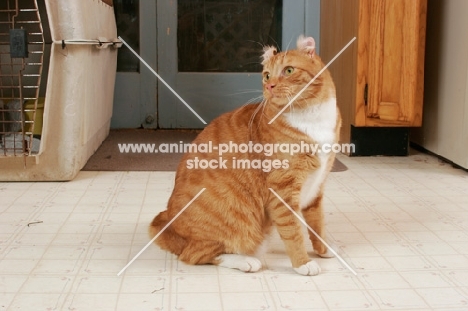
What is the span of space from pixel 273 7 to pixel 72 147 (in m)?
1.44

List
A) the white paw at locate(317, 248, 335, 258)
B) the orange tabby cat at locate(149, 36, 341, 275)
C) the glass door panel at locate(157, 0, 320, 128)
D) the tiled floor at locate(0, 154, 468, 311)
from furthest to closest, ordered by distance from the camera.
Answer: the glass door panel at locate(157, 0, 320, 128)
the white paw at locate(317, 248, 335, 258)
the orange tabby cat at locate(149, 36, 341, 275)
the tiled floor at locate(0, 154, 468, 311)

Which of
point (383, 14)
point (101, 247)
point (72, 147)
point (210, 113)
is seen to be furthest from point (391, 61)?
point (101, 247)

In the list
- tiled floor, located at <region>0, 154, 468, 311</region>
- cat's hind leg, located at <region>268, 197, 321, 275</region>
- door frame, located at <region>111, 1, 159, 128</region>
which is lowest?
tiled floor, located at <region>0, 154, 468, 311</region>

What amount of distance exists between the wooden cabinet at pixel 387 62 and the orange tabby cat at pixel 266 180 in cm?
113

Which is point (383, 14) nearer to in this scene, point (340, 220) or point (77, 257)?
point (340, 220)

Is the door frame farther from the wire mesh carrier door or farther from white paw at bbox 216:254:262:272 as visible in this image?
white paw at bbox 216:254:262:272

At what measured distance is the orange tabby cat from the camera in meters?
1.36

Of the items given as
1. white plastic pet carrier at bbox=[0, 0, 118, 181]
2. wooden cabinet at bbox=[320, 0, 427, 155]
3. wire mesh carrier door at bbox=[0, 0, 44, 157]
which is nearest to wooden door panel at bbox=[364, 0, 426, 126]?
wooden cabinet at bbox=[320, 0, 427, 155]

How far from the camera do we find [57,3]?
204 centimetres

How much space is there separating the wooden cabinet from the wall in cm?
10

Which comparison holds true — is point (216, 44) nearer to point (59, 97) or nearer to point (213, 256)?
point (59, 97)

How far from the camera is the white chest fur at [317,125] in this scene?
1375 millimetres

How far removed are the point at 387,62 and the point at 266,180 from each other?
1.32m

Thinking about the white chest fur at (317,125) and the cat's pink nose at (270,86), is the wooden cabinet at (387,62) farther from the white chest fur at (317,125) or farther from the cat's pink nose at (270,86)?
the cat's pink nose at (270,86)
